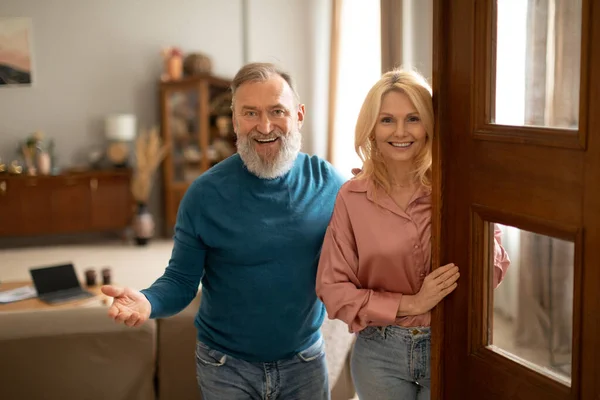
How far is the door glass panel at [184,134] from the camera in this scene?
7836 mm

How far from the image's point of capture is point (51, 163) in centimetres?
772

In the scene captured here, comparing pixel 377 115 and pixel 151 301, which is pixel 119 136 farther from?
pixel 377 115

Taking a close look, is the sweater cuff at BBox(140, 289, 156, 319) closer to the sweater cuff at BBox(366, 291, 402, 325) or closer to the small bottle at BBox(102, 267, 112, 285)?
the sweater cuff at BBox(366, 291, 402, 325)

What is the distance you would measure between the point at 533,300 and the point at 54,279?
3.13m

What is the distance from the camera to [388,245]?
191 centimetres

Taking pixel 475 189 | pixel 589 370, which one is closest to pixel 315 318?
pixel 475 189

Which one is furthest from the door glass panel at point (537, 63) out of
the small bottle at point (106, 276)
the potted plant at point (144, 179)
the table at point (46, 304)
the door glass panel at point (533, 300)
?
the potted plant at point (144, 179)

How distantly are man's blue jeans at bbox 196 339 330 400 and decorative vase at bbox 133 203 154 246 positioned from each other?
5.54 metres

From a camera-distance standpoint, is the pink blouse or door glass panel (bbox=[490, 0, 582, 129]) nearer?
door glass panel (bbox=[490, 0, 582, 129])

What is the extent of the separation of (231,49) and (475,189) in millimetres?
6713

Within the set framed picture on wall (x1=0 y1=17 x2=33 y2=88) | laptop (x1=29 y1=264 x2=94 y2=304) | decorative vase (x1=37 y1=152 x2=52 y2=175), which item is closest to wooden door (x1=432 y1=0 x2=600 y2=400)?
laptop (x1=29 y1=264 x2=94 y2=304)

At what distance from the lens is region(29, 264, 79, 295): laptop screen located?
4051 mm

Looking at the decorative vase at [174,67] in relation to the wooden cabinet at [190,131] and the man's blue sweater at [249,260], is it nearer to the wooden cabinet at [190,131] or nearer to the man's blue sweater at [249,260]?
the wooden cabinet at [190,131]

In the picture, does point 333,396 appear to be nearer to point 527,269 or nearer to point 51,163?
point 527,269
